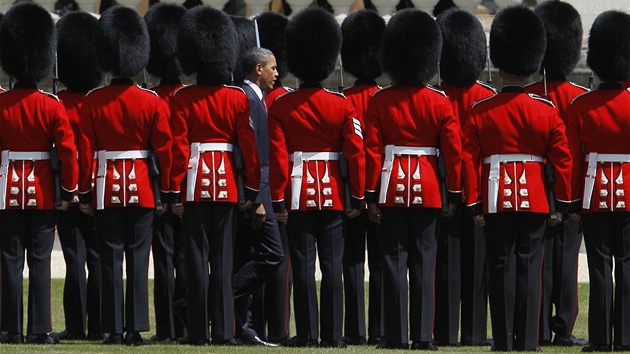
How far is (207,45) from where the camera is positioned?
12164 mm

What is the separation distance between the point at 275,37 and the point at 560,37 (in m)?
1.74

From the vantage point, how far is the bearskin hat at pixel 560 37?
1275 centimetres

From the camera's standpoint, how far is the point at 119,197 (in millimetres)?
11812

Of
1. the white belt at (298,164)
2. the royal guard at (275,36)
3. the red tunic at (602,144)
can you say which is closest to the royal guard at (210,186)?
the white belt at (298,164)

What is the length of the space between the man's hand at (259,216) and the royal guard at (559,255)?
1558mm

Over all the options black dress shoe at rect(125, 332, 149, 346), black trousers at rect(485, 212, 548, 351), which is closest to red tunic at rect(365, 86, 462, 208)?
black trousers at rect(485, 212, 548, 351)

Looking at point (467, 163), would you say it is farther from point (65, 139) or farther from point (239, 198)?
point (65, 139)

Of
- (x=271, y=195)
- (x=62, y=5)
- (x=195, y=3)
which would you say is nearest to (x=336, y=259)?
(x=271, y=195)

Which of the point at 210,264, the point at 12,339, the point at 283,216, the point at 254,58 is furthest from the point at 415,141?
the point at 12,339

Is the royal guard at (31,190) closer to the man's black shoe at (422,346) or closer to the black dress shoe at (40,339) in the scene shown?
the black dress shoe at (40,339)

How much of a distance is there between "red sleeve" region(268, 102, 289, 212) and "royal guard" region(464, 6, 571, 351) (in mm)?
987

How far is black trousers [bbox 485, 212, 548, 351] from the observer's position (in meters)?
11.5

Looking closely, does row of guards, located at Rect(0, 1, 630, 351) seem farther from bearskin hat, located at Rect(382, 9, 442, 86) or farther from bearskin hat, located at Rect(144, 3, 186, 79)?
bearskin hat, located at Rect(144, 3, 186, 79)

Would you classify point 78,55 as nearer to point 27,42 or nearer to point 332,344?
point 27,42
